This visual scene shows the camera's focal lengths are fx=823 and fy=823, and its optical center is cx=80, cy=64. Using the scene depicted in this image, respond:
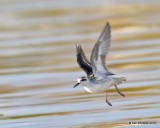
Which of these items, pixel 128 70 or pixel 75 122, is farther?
pixel 128 70

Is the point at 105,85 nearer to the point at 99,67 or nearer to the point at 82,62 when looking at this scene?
the point at 99,67

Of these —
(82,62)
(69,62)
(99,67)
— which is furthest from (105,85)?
(69,62)

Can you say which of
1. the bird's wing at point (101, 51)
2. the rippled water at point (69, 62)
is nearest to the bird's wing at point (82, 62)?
the bird's wing at point (101, 51)

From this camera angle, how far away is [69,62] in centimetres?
1575

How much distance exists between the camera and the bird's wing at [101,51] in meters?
10.6

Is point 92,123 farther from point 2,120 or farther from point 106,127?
point 2,120

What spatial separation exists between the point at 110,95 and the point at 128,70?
1804 millimetres

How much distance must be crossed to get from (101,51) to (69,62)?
506 cm

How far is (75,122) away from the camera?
11.3 meters

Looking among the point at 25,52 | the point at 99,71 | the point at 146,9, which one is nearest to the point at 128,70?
the point at 25,52

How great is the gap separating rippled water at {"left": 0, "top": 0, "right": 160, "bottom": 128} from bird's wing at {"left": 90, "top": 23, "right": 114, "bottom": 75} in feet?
2.73

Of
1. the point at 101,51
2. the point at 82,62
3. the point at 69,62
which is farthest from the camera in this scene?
the point at 69,62

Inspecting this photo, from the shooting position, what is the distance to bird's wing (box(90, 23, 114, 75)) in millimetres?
10559

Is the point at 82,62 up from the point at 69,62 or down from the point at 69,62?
down
